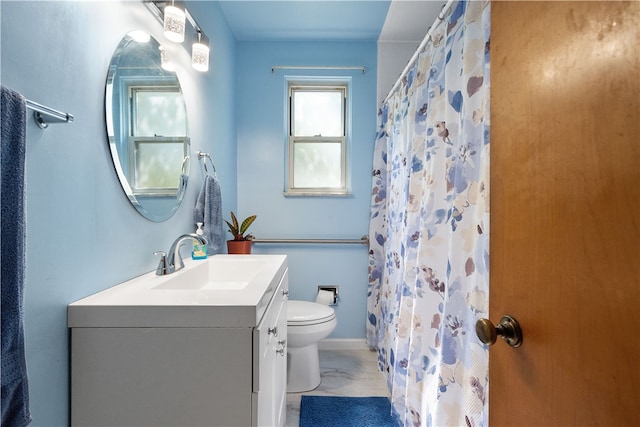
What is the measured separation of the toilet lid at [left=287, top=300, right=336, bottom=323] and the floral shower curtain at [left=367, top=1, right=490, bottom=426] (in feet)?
1.33

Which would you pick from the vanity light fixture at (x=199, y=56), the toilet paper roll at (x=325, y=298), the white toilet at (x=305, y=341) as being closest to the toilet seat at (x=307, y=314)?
the white toilet at (x=305, y=341)

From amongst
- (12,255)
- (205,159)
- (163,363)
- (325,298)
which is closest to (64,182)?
(12,255)

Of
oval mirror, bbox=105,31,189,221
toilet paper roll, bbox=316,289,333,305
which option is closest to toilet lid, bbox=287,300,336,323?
toilet paper roll, bbox=316,289,333,305

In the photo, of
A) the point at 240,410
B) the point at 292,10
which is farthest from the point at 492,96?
the point at 292,10

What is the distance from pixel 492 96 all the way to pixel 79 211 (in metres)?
1.07

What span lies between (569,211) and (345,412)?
160 cm

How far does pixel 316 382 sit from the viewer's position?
1860 mm

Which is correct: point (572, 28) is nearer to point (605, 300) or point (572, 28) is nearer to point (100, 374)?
point (605, 300)

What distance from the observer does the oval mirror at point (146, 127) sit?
3.13ft

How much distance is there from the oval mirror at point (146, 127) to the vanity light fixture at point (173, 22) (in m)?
0.08

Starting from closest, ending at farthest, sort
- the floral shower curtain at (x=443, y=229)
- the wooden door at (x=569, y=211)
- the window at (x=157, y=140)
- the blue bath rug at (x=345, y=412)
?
the wooden door at (x=569, y=211) → the floral shower curtain at (x=443, y=229) → the window at (x=157, y=140) → the blue bath rug at (x=345, y=412)

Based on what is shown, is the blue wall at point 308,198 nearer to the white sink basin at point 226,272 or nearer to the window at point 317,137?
the window at point 317,137

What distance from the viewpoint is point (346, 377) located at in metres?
1.98

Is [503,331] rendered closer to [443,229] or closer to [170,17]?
[443,229]
